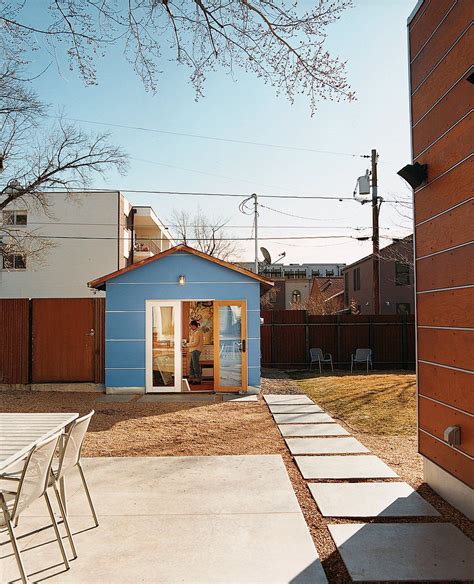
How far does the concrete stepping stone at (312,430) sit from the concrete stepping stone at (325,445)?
0.31 m

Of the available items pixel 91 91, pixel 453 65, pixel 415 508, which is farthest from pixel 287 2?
pixel 415 508

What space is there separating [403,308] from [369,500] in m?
23.7

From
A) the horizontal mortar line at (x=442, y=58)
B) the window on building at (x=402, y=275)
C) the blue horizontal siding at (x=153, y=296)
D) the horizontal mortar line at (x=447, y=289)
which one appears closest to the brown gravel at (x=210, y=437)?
the blue horizontal siding at (x=153, y=296)

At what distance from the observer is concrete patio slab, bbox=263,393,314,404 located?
10.3m

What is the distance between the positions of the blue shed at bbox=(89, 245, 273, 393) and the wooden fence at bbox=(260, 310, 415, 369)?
21.7ft

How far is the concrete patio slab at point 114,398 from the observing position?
10586 mm

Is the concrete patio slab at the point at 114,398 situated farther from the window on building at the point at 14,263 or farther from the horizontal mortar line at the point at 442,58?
the window on building at the point at 14,263

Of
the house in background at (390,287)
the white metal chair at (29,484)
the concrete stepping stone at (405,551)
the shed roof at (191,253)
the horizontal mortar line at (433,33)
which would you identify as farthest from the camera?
the house in background at (390,287)

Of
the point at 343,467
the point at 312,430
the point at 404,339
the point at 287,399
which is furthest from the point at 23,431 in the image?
the point at 404,339

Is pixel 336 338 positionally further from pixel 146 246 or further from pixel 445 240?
pixel 146 246

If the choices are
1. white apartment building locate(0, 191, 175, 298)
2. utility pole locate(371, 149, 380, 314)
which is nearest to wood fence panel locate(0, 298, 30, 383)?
utility pole locate(371, 149, 380, 314)

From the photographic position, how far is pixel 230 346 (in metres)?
11.5

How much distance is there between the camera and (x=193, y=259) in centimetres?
1153

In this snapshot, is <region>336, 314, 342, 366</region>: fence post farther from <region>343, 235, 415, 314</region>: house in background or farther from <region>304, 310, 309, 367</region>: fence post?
<region>343, 235, 415, 314</region>: house in background
